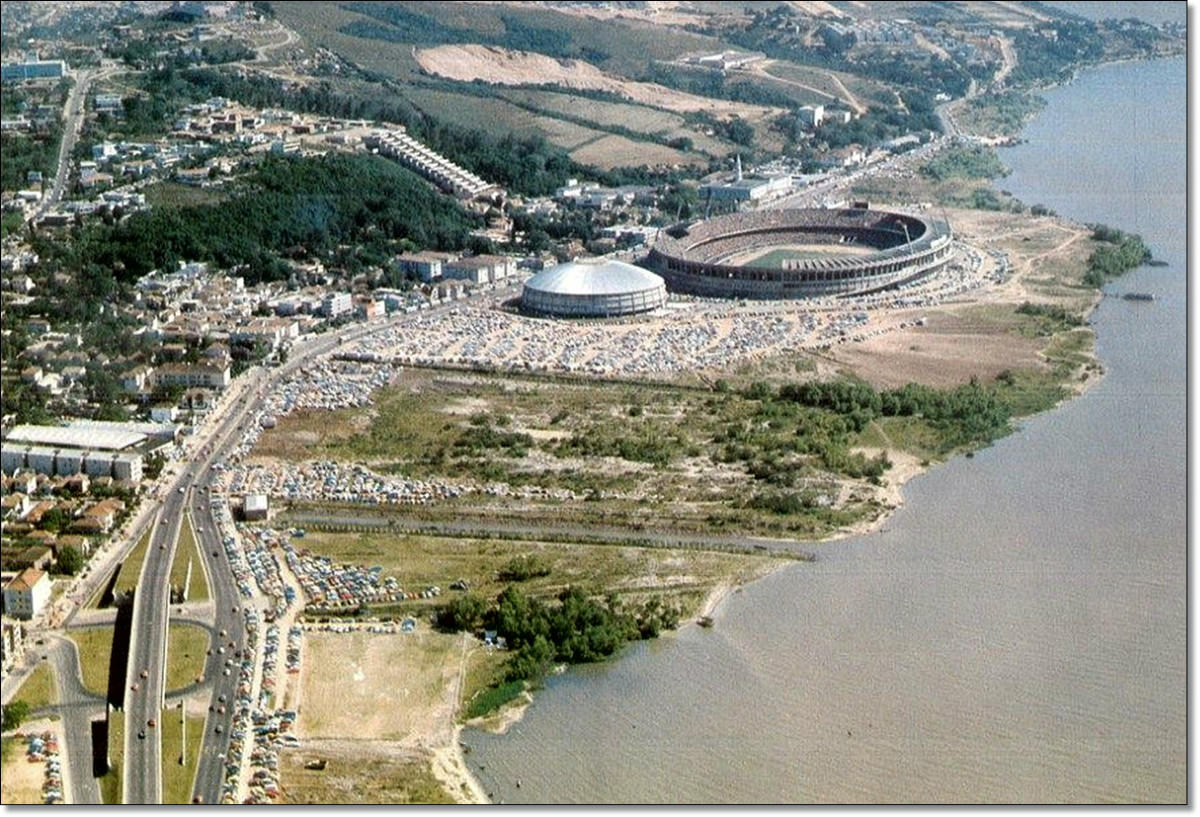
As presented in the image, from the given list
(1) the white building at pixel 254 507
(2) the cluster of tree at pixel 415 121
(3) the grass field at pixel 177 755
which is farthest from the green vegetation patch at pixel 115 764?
(2) the cluster of tree at pixel 415 121

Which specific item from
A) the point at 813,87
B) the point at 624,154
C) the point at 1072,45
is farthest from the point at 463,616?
the point at 1072,45

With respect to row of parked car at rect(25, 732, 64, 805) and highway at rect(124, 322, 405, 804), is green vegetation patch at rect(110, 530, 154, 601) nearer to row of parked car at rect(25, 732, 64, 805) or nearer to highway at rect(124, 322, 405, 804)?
highway at rect(124, 322, 405, 804)

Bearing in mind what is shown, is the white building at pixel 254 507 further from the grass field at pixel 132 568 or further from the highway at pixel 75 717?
the highway at pixel 75 717

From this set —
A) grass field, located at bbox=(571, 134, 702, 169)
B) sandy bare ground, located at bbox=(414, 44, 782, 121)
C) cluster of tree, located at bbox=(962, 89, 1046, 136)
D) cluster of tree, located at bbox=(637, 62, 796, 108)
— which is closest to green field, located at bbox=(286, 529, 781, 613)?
grass field, located at bbox=(571, 134, 702, 169)

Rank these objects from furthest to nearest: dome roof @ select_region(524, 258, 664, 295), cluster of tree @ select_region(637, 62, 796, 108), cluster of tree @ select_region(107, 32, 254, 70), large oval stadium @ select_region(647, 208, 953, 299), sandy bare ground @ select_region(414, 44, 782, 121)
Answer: cluster of tree @ select_region(637, 62, 796, 108)
sandy bare ground @ select_region(414, 44, 782, 121)
cluster of tree @ select_region(107, 32, 254, 70)
large oval stadium @ select_region(647, 208, 953, 299)
dome roof @ select_region(524, 258, 664, 295)

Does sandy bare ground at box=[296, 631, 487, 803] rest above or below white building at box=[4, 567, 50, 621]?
below
